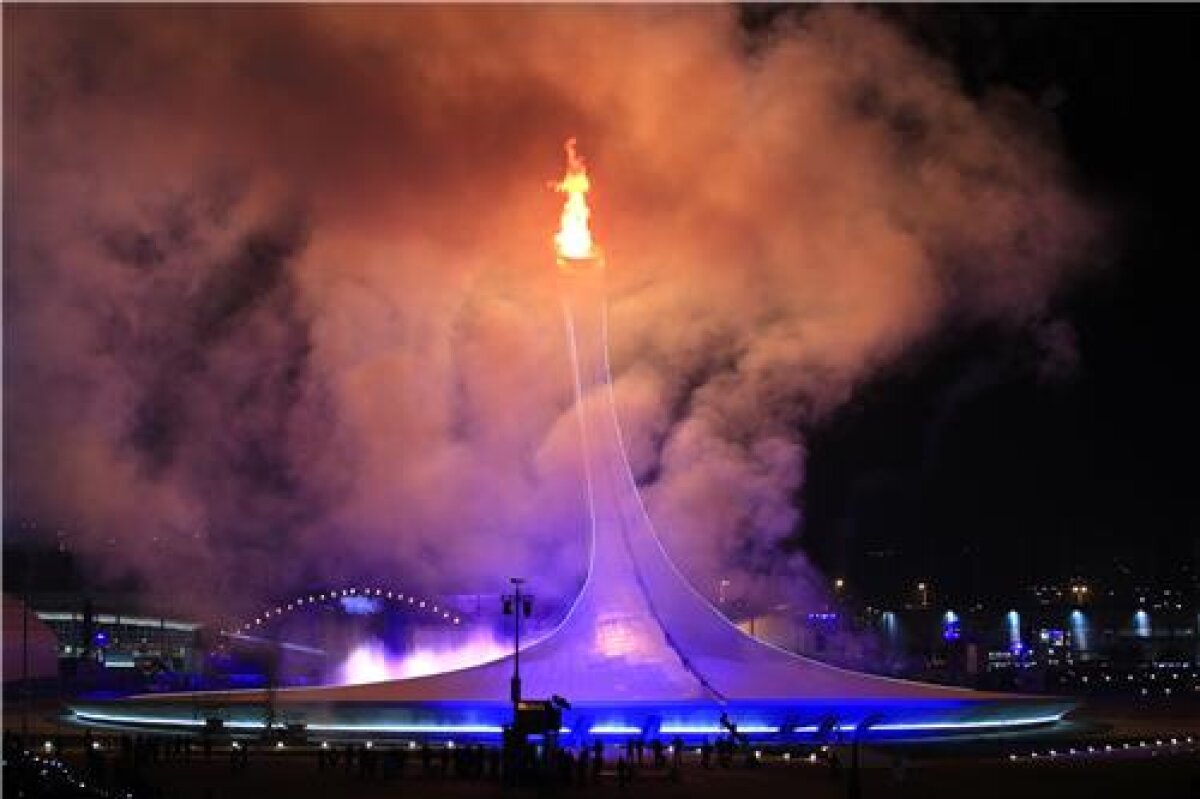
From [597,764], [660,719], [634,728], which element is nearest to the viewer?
[597,764]

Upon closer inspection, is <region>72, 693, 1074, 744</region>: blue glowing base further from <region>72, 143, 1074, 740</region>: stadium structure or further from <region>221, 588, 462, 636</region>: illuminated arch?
<region>221, 588, 462, 636</region>: illuminated arch

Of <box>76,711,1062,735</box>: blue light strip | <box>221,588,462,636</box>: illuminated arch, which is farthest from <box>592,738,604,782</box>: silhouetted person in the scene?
<box>221,588,462,636</box>: illuminated arch

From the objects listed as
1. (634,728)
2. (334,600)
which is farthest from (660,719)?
(334,600)

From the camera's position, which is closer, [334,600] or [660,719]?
[660,719]

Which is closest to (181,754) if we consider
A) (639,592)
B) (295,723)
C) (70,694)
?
(295,723)

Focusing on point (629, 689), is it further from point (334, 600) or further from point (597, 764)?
point (334, 600)

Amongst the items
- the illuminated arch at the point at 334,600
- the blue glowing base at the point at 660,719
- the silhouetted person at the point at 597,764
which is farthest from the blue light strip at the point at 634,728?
the illuminated arch at the point at 334,600

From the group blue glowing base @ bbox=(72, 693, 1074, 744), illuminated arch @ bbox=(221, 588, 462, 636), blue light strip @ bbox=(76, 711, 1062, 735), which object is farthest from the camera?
illuminated arch @ bbox=(221, 588, 462, 636)

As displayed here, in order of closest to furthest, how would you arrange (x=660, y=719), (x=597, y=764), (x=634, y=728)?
(x=597, y=764) < (x=660, y=719) < (x=634, y=728)

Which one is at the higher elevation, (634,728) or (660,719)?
(660,719)

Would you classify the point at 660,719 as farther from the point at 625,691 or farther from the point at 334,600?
the point at 334,600

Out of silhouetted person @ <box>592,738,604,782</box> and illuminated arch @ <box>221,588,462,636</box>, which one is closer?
silhouetted person @ <box>592,738,604,782</box>

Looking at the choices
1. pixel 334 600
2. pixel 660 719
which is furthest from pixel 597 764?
pixel 334 600

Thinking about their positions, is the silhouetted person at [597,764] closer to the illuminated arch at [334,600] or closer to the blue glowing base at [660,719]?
the blue glowing base at [660,719]
